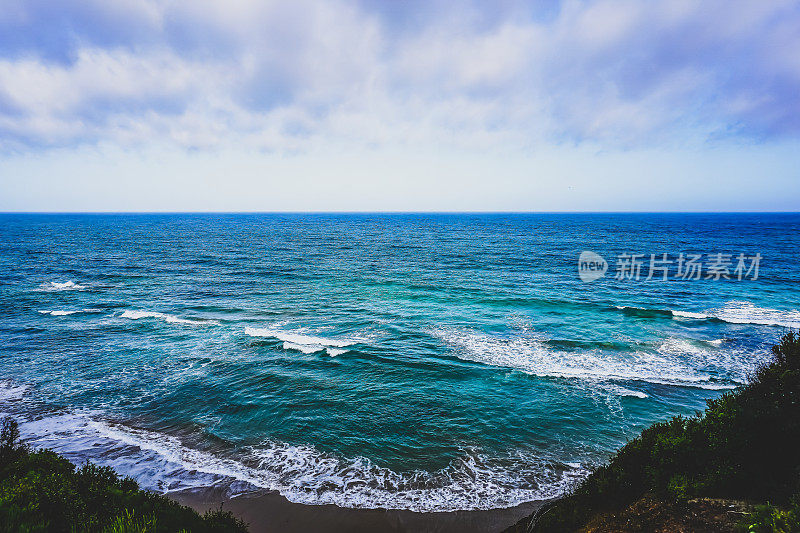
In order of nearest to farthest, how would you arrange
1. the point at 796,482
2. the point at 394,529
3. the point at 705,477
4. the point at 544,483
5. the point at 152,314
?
1. the point at 796,482
2. the point at 705,477
3. the point at 394,529
4. the point at 544,483
5. the point at 152,314

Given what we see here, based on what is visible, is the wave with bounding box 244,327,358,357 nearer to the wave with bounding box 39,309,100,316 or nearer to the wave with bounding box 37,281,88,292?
the wave with bounding box 39,309,100,316

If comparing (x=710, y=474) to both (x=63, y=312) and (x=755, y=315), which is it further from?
(x=63, y=312)

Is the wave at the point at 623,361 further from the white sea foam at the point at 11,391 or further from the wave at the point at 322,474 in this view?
the white sea foam at the point at 11,391

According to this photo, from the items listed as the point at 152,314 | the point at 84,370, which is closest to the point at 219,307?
the point at 152,314

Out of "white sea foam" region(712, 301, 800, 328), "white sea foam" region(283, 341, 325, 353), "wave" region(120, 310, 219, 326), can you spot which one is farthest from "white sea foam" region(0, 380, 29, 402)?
"white sea foam" region(712, 301, 800, 328)

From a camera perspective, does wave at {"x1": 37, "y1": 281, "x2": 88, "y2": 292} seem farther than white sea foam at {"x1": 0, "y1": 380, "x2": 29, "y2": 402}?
Yes

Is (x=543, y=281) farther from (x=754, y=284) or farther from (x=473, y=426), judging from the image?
(x=473, y=426)

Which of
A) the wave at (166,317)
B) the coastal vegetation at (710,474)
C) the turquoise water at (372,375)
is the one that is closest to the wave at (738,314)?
the turquoise water at (372,375)
